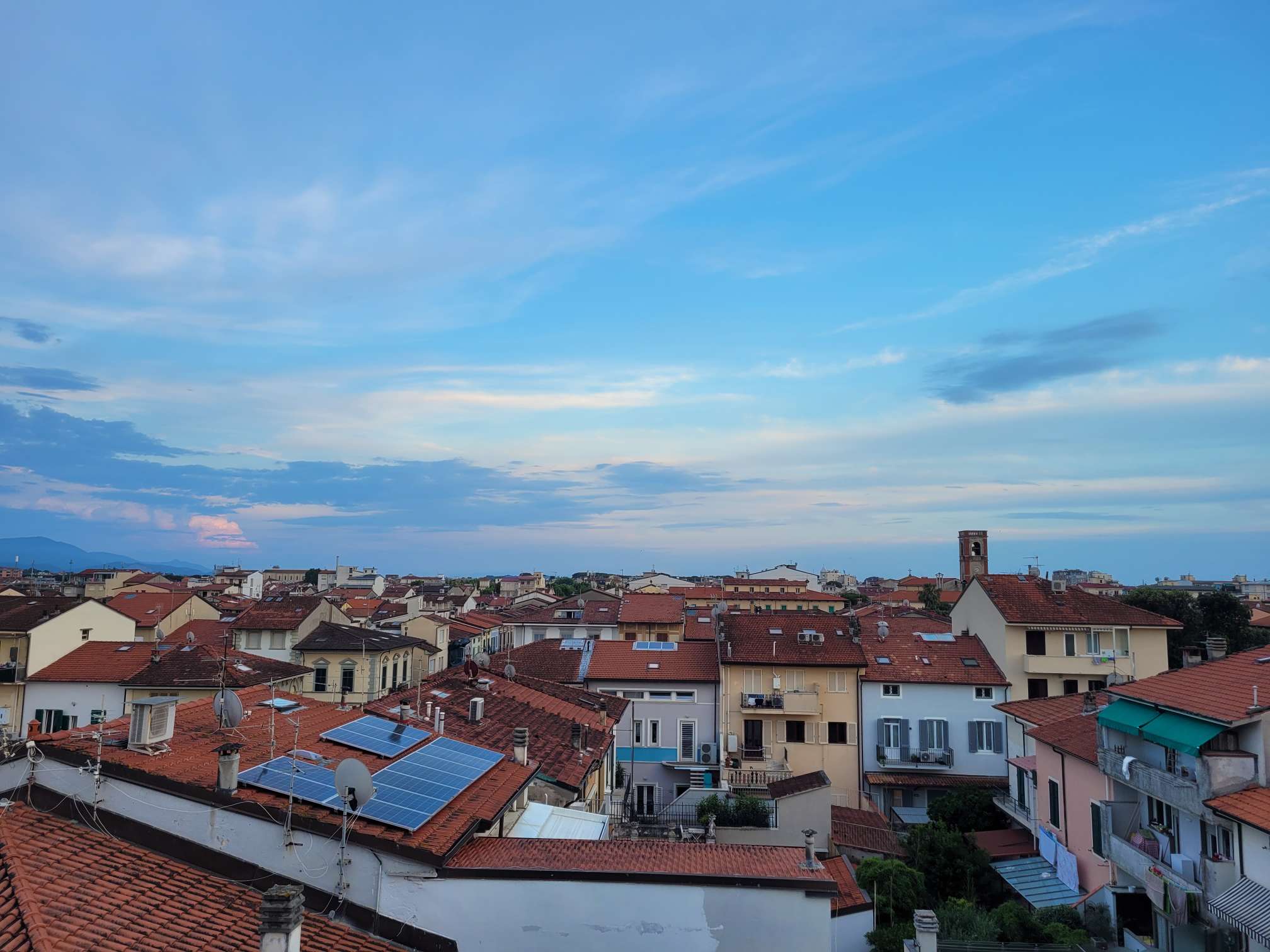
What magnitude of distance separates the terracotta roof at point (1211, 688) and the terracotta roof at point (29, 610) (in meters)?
44.0

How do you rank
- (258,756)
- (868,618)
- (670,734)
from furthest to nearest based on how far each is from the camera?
(868,618) < (670,734) < (258,756)

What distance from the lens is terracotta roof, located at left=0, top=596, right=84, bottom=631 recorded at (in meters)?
38.2

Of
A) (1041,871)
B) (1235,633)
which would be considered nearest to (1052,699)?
(1041,871)

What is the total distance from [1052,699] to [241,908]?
99.4 feet

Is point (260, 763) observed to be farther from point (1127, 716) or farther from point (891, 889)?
point (1127, 716)

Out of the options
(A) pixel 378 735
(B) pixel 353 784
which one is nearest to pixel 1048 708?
(A) pixel 378 735

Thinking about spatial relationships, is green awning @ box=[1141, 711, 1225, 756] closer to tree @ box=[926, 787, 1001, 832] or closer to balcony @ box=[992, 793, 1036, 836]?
balcony @ box=[992, 793, 1036, 836]

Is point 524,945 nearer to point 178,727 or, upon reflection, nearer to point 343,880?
point 343,880

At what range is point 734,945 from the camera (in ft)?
33.8

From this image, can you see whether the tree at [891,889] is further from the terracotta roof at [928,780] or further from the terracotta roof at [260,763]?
the terracotta roof at [928,780]

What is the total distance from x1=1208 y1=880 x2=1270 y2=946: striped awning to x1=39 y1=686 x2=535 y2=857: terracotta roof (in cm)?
1333

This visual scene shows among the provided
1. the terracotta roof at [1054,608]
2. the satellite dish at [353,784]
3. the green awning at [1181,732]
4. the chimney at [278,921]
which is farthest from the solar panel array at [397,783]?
the terracotta roof at [1054,608]

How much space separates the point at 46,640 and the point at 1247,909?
149 feet

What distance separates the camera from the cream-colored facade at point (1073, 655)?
A: 39.5 metres
